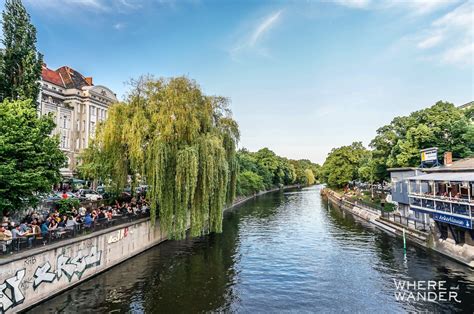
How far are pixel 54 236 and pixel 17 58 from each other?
16034mm

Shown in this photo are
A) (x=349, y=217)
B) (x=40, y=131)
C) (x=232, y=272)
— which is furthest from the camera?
(x=349, y=217)

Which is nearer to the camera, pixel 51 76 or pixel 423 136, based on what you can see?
pixel 423 136

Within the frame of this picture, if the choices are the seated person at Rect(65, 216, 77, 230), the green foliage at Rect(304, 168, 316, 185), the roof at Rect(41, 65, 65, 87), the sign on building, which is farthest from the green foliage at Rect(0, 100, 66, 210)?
the green foliage at Rect(304, 168, 316, 185)

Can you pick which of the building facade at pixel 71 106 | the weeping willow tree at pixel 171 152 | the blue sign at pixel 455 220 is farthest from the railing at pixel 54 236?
the building facade at pixel 71 106

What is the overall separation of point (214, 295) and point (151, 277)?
4944 mm

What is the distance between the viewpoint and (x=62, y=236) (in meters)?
17.3

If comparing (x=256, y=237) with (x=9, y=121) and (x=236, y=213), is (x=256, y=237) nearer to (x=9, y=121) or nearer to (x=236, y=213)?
(x=236, y=213)

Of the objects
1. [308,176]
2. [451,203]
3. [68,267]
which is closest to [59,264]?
[68,267]

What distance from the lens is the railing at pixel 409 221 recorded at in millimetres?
30062

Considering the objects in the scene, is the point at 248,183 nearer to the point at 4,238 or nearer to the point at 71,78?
the point at 71,78

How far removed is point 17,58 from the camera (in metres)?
24.4

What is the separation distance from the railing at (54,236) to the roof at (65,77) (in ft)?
119

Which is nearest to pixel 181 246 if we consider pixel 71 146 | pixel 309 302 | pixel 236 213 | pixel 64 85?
pixel 309 302

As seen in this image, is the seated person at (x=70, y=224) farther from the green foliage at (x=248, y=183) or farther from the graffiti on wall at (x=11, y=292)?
the green foliage at (x=248, y=183)
